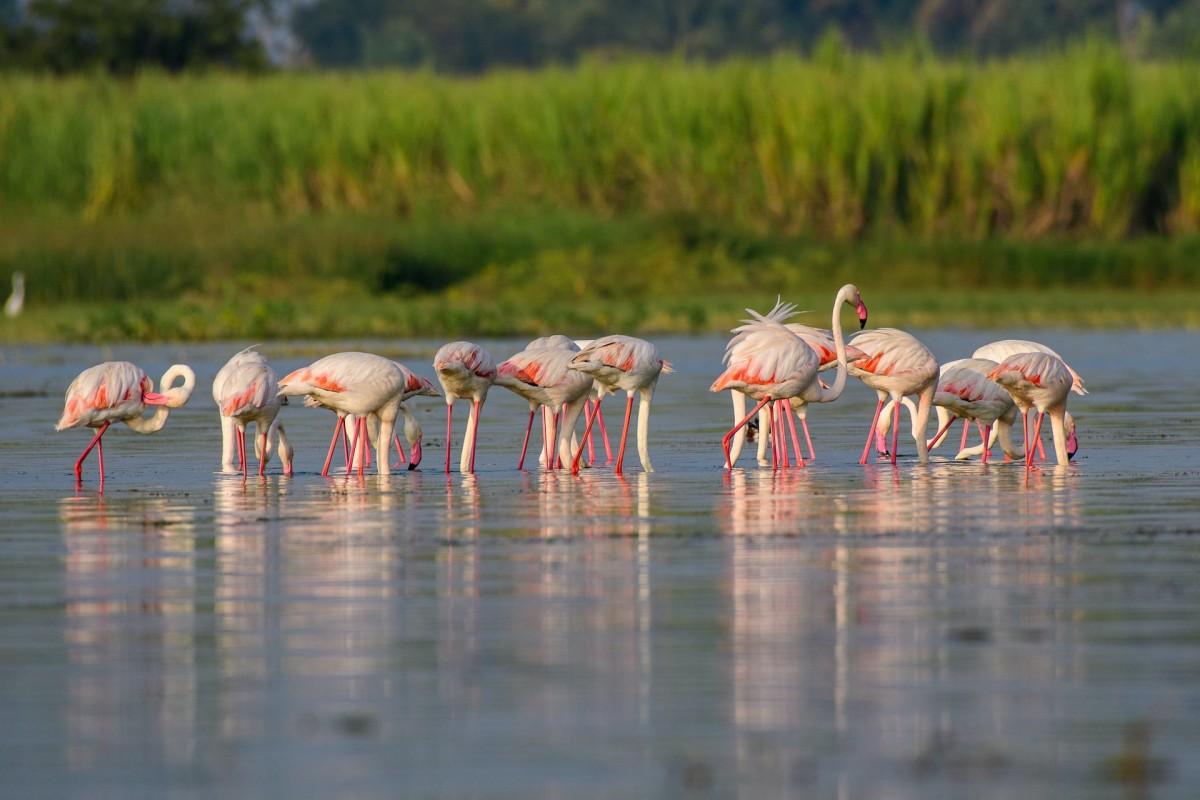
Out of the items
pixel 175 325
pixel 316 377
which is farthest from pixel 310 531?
pixel 175 325

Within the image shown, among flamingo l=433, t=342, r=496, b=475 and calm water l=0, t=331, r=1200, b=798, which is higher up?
flamingo l=433, t=342, r=496, b=475

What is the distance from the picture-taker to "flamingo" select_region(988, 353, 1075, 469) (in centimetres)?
1448

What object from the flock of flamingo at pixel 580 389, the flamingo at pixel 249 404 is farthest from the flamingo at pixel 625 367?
the flamingo at pixel 249 404

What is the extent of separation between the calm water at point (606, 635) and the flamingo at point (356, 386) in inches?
16.6

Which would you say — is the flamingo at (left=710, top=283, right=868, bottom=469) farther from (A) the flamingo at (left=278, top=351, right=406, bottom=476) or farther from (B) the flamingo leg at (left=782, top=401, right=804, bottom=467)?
(A) the flamingo at (left=278, top=351, right=406, bottom=476)

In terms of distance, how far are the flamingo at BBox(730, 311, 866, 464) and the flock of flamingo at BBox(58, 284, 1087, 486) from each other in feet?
0.06

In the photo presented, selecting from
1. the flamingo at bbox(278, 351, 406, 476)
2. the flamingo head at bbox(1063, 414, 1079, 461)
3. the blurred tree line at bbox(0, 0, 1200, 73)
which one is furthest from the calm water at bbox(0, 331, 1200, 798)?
the blurred tree line at bbox(0, 0, 1200, 73)

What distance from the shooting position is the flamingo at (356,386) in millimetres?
14352

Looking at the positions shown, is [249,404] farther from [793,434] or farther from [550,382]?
[793,434]

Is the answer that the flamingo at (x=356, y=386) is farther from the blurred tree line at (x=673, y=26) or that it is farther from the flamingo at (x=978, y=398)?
the blurred tree line at (x=673, y=26)

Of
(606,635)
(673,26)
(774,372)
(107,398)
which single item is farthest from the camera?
(673,26)

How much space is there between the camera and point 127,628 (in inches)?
327

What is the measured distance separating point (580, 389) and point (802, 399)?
1.49 m

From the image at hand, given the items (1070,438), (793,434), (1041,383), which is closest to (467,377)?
(793,434)
